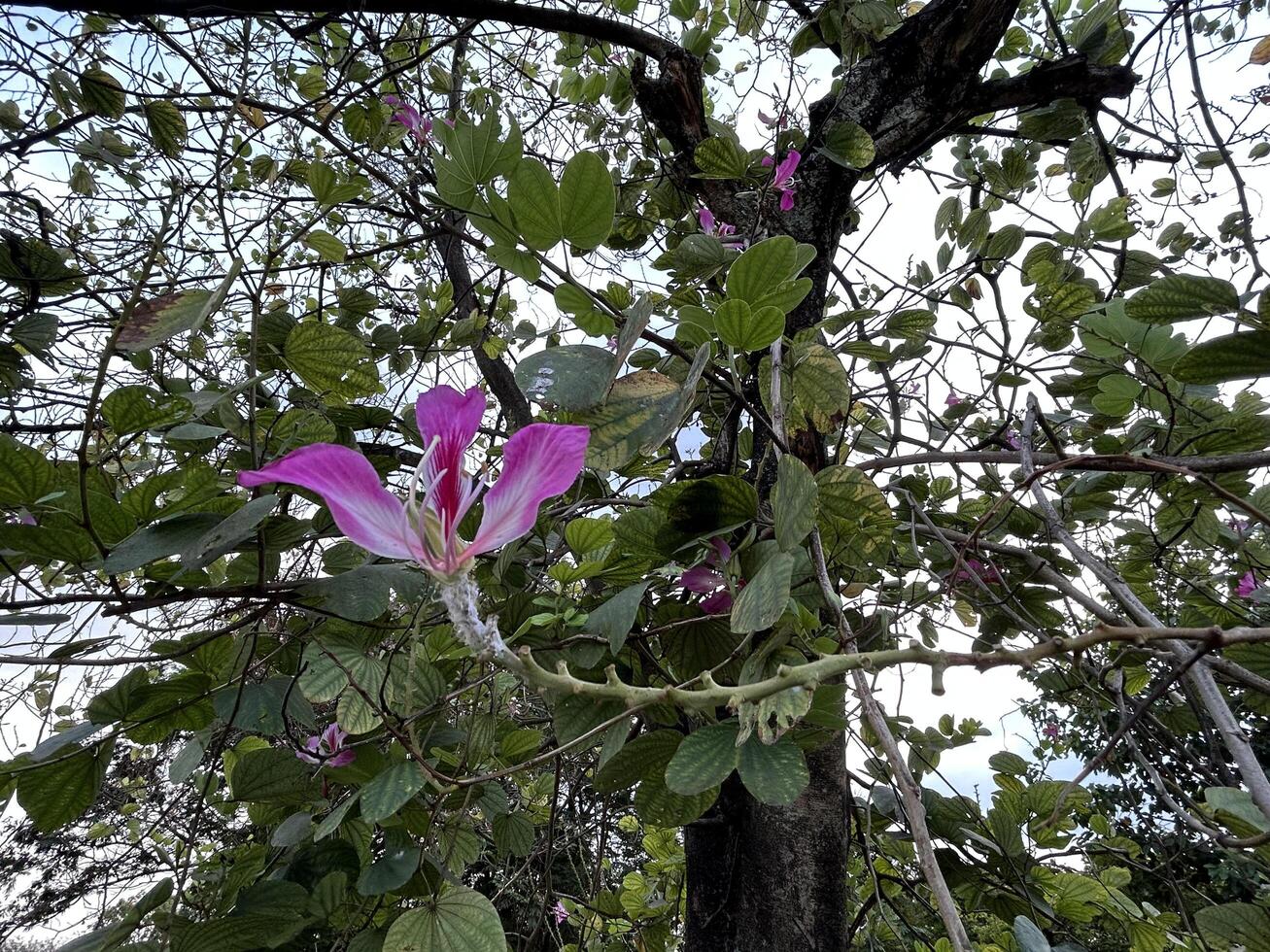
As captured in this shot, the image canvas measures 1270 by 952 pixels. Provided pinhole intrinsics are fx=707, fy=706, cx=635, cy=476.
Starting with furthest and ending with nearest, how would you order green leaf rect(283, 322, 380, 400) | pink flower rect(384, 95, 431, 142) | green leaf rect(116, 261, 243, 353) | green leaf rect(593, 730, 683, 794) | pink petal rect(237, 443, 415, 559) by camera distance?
pink flower rect(384, 95, 431, 142) < green leaf rect(283, 322, 380, 400) < green leaf rect(593, 730, 683, 794) < green leaf rect(116, 261, 243, 353) < pink petal rect(237, 443, 415, 559)

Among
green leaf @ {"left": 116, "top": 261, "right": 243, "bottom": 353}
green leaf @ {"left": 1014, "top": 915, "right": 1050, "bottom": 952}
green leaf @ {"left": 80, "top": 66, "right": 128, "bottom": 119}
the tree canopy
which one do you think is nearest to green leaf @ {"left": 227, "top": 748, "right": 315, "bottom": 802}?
the tree canopy

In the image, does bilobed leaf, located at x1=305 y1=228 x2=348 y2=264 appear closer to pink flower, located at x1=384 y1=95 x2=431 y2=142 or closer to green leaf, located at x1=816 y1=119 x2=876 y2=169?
pink flower, located at x1=384 y1=95 x2=431 y2=142

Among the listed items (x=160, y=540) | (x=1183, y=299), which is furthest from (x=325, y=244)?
(x=1183, y=299)

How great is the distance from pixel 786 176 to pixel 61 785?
3.69ft

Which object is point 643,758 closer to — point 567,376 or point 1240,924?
point 567,376

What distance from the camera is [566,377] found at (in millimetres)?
531

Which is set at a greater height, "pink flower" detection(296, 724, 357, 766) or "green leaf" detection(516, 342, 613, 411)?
"green leaf" detection(516, 342, 613, 411)

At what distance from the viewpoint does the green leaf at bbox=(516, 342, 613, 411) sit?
0.51 metres

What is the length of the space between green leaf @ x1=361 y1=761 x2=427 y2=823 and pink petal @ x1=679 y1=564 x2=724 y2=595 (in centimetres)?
30

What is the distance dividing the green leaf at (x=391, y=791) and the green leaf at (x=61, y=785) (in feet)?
0.95

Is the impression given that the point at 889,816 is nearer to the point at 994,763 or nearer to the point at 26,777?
the point at 994,763

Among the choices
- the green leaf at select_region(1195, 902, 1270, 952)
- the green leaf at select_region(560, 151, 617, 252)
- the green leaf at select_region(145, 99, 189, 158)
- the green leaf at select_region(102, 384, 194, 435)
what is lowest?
the green leaf at select_region(1195, 902, 1270, 952)

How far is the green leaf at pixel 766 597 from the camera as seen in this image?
17.8 inches

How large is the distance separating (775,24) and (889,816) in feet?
5.59
